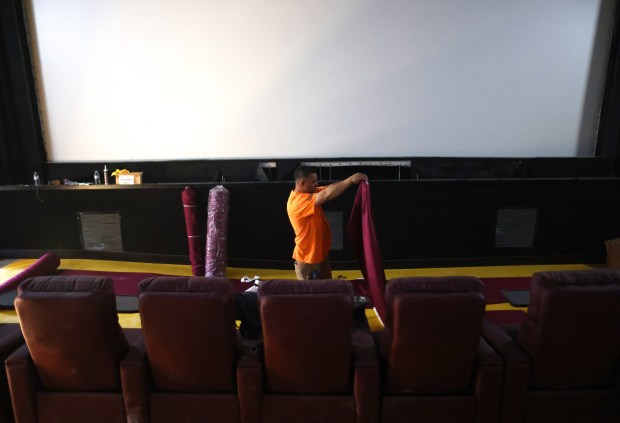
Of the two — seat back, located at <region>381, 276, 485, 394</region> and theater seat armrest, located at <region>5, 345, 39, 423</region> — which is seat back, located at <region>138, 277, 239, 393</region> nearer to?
theater seat armrest, located at <region>5, 345, 39, 423</region>

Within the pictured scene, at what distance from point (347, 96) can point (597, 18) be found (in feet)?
11.2

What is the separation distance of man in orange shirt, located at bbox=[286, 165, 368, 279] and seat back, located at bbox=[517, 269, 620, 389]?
1.62 metres

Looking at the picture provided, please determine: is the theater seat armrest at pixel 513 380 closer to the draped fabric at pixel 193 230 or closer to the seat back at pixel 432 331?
the seat back at pixel 432 331

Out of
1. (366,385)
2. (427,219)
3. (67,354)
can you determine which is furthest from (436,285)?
(427,219)

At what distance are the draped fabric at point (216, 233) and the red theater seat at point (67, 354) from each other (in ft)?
7.39

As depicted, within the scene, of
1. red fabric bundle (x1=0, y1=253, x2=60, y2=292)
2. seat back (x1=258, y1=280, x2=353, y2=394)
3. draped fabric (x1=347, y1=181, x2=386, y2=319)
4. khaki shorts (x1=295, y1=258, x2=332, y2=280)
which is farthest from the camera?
red fabric bundle (x1=0, y1=253, x2=60, y2=292)

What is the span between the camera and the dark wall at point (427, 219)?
14.8 ft

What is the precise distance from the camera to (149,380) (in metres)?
2.08

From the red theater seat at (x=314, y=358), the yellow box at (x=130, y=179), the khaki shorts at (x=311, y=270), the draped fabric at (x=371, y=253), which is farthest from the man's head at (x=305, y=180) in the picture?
the yellow box at (x=130, y=179)

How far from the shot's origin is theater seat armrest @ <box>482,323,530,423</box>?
1994 mm

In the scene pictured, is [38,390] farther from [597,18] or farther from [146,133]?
[597,18]

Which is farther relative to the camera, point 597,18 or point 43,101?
point 43,101

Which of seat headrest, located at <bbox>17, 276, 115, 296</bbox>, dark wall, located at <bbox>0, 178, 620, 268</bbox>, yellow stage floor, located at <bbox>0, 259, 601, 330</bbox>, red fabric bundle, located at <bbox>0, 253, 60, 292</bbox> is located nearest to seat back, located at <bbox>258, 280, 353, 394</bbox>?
seat headrest, located at <bbox>17, 276, 115, 296</bbox>

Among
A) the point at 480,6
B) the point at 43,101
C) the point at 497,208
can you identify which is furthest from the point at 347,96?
the point at 43,101
